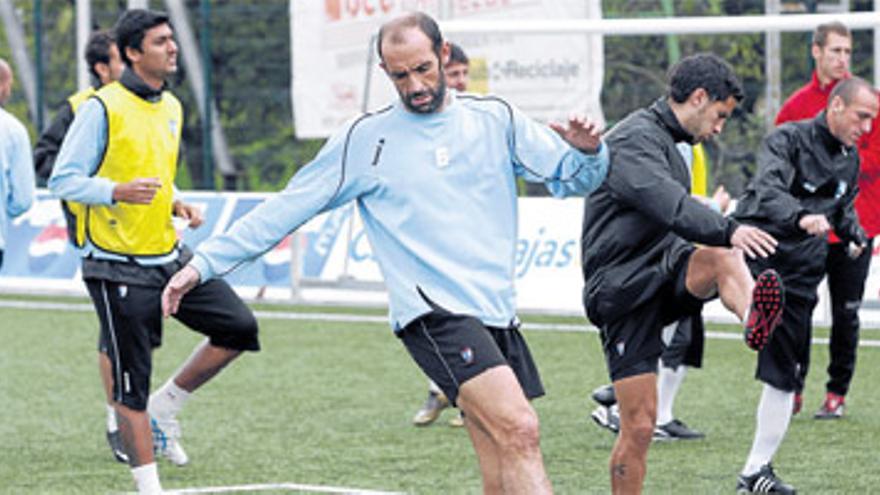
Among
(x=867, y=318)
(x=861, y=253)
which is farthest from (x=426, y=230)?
(x=867, y=318)

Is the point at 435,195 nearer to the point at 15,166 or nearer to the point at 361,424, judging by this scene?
the point at 15,166

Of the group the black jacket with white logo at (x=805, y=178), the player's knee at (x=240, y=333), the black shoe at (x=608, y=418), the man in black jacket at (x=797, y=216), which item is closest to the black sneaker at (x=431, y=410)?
the black shoe at (x=608, y=418)

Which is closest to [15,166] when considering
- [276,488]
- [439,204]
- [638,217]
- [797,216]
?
[276,488]

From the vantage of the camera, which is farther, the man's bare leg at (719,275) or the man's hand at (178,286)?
the man's bare leg at (719,275)

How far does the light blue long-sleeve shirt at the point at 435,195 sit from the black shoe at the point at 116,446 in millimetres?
3724

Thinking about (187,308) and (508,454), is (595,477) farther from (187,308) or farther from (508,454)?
(508,454)

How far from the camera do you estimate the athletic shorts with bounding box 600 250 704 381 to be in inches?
326

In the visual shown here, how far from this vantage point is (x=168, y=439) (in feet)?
34.3

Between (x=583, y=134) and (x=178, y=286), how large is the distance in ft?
4.61

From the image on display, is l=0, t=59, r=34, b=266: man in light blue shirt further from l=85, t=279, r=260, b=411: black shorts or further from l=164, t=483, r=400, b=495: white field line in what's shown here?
l=164, t=483, r=400, b=495: white field line

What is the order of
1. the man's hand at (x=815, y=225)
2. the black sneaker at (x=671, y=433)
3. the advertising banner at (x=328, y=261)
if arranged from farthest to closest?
the advertising banner at (x=328, y=261)
the black sneaker at (x=671, y=433)
the man's hand at (x=815, y=225)

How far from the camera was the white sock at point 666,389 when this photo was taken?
11.1 metres

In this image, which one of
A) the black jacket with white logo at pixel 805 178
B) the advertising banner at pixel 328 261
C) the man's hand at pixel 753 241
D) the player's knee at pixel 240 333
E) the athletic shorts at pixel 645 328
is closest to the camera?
the man's hand at pixel 753 241

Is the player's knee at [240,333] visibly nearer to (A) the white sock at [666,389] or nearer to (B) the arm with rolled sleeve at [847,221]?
(A) the white sock at [666,389]
